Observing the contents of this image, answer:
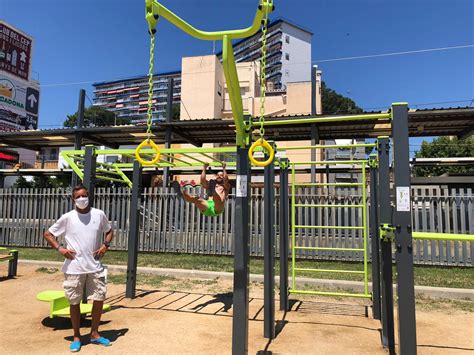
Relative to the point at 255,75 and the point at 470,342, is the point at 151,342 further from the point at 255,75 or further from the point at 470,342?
the point at 255,75

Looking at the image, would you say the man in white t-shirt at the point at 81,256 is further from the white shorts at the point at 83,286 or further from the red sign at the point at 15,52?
the red sign at the point at 15,52

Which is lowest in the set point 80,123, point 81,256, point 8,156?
point 81,256

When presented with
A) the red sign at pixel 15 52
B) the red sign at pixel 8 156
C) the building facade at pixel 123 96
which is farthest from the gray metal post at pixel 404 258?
the building facade at pixel 123 96

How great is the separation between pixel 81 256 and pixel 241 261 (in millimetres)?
1860

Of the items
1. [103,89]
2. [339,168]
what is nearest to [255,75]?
[339,168]

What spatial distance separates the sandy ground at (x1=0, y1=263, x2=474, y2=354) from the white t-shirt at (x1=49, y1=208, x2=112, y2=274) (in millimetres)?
849

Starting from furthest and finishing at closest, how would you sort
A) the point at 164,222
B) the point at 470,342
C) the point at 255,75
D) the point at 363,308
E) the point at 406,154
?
1. the point at 255,75
2. the point at 164,222
3. the point at 363,308
4. the point at 470,342
5. the point at 406,154

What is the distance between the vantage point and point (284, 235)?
17.5ft

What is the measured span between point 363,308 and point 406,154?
3.47m

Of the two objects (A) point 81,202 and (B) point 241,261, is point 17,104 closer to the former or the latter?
(A) point 81,202

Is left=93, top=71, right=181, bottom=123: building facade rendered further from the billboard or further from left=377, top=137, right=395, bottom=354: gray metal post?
left=377, top=137, right=395, bottom=354: gray metal post

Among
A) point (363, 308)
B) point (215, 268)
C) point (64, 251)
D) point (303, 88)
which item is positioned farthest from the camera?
point (303, 88)

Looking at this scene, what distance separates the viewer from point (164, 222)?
11867 mm

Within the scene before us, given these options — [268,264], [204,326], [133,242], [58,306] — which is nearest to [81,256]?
[58,306]
